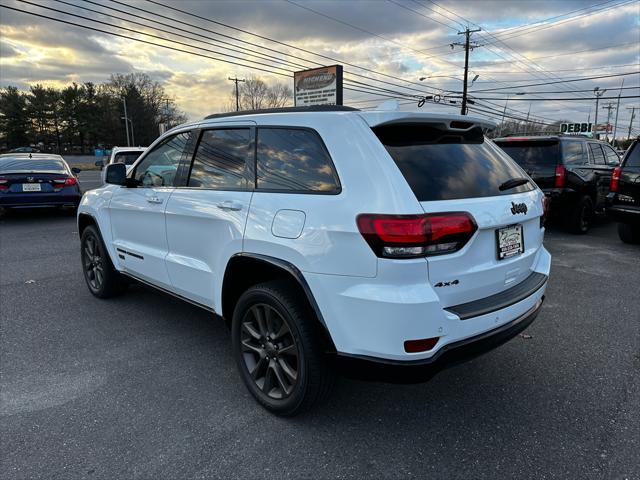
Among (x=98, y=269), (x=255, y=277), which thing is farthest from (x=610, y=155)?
(x=98, y=269)

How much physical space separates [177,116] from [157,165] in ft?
349

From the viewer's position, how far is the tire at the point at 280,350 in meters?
2.46

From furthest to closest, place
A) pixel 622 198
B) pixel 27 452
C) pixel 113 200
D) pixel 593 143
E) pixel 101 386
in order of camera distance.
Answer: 1. pixel 593 143
2. pixel 622 198
3. pixel 113 200
4. pixel 101 386
5. pixel 27 452

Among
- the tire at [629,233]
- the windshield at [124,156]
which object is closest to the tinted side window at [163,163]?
the tire at [629,233]

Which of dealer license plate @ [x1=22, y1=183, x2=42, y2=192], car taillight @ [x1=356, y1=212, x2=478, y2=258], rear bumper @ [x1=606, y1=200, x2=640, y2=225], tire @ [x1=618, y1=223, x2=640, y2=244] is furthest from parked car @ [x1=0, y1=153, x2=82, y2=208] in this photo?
tire @ [x1=618, y1=223, x2=640, y2=244]

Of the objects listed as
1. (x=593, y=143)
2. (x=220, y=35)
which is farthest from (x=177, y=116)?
(x=593, y=143)

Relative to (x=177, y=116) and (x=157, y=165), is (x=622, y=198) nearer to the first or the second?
(x=157, y=165)

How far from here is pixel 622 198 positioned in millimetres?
7027

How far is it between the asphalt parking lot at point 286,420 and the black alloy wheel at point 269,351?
0.66ft

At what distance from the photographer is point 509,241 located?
2.59 metres

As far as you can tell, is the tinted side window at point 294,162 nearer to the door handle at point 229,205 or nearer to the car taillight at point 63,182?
the door handle at point 229,205

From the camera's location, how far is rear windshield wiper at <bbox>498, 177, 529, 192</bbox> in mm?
2685

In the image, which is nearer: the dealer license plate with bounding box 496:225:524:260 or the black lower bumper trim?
the black lower bumper trim

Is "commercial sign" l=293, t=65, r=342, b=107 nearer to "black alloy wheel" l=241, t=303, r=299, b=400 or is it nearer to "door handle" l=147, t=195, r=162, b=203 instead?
"door handle" l=147, t=195, r=162, b=203
